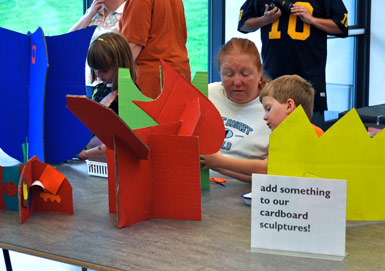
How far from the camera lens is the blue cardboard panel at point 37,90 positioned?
64.9 inches

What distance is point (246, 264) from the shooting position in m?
0.99

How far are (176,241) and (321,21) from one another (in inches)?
87.6

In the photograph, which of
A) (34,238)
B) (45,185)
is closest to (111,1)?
(45,185)

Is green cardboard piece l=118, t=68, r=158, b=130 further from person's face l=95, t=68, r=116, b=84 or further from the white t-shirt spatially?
person's face l=95, t=68, r=116, b=84

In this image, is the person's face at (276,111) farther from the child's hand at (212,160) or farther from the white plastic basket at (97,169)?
the white plastic basket at (97,169)

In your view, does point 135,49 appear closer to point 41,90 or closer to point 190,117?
point 41,90

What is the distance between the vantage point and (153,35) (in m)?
2.81

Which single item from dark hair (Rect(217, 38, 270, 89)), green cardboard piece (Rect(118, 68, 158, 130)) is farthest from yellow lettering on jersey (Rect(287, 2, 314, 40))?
green cardboard piece (Rect(118, 68, 158, 130))

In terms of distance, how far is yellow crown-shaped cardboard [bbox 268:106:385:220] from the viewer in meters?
1.17

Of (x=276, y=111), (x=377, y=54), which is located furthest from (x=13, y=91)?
(x=377, y=54)

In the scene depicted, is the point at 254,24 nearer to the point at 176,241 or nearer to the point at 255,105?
the point at 255,105

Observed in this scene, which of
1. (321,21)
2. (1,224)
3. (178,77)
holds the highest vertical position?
(321,21)

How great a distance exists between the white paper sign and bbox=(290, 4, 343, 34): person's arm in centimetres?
211

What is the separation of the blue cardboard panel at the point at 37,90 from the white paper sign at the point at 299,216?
83cm
